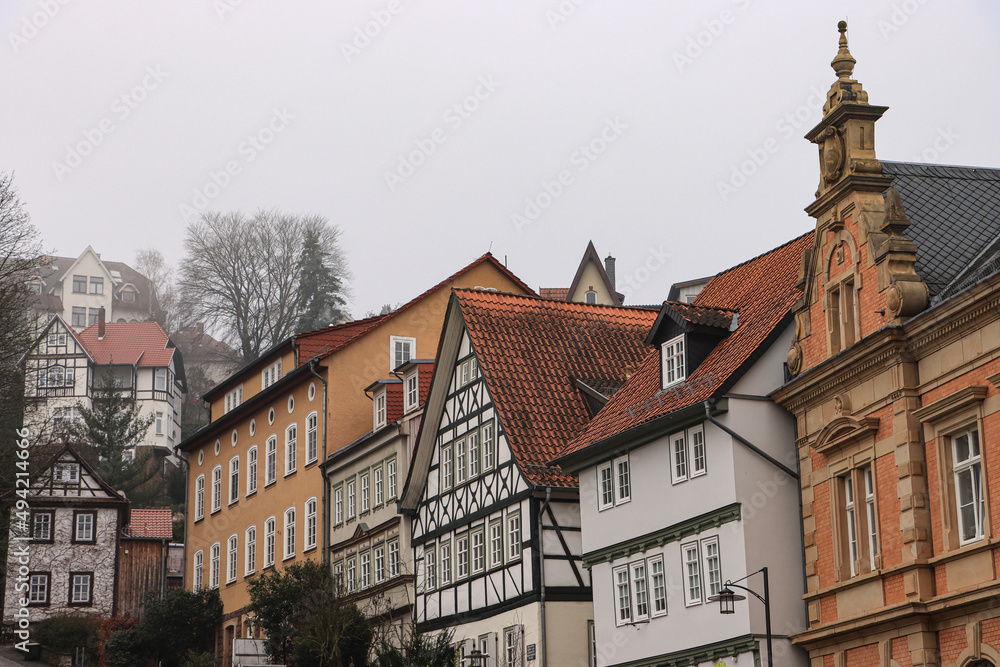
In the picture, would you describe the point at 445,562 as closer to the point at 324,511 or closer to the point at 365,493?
the point at 365,493

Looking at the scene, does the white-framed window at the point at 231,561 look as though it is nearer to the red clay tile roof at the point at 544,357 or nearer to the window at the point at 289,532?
the window at the point at 289,532

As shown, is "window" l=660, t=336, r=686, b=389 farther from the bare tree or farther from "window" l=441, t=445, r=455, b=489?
the bare tree

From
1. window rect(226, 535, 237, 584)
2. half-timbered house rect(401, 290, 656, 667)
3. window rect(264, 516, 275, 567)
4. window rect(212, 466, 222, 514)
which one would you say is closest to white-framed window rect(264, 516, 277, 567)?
window rect(264, 516, 275, 567)

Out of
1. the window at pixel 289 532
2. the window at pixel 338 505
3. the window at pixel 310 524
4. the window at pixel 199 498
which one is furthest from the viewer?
the window at pixel 199 498

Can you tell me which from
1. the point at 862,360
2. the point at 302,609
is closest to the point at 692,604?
the point at 862,360

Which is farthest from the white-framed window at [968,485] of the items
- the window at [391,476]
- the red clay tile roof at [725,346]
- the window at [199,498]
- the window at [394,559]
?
the window at [199,498]

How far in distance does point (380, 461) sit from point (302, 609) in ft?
15.2

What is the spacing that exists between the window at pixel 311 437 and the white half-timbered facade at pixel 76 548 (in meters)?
20.3

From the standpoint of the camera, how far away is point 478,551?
114 ft

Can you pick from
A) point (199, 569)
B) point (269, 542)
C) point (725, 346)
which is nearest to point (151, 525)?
point (199, 569)

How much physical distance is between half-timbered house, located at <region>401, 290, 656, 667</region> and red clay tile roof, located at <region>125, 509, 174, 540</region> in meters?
31.5

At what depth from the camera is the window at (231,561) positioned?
52469mm

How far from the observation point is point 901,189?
82.8 feet

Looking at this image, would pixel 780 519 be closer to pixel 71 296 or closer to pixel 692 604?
pixel 692 604
